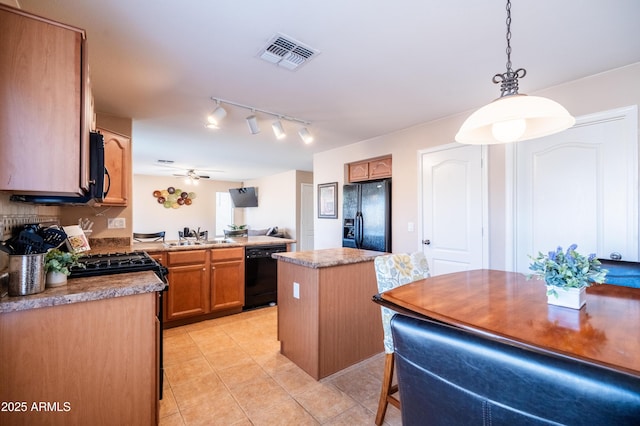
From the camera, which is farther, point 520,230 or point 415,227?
point 415,227

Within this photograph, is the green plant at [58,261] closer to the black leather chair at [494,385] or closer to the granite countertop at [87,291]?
the granite countertop at [87,291]

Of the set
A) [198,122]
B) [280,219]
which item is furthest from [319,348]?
[280,219]

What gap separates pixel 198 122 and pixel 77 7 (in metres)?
1.98

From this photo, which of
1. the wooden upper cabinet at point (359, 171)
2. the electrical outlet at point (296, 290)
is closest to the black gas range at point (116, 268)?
the electrical outlet at point (296, 290)

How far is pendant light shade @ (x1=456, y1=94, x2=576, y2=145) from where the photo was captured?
49.7 inches

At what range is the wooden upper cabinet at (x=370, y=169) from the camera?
4.11m

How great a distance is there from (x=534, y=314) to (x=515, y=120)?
904mm

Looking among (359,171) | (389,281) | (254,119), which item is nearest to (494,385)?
(389,281)

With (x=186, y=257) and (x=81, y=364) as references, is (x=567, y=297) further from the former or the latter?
(x=186, y=257)

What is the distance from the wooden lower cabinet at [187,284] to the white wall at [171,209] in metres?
6.04

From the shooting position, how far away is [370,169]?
434cm

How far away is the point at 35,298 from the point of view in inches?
47.9

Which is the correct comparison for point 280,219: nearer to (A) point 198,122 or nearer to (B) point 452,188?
(A) point 198,122

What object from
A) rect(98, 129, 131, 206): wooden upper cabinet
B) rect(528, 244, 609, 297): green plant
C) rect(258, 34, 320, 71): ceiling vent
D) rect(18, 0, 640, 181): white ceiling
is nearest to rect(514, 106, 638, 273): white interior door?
rect(18, 0, 640, 181): white ceiling
